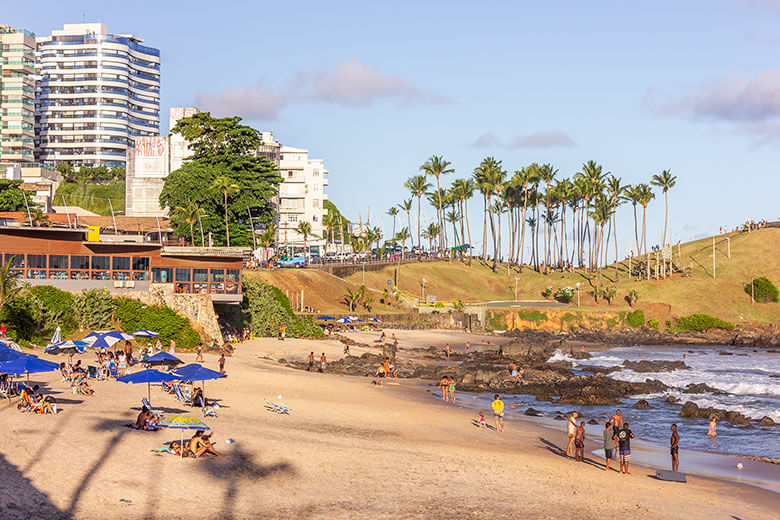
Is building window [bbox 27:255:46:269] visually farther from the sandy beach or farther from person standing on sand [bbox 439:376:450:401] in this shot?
person standing on sand [bbox 439:376:450:401]

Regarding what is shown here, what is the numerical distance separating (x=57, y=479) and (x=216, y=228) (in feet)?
239

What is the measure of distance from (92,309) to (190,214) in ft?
129

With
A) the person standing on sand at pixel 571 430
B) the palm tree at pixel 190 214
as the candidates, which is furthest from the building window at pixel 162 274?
the person standing on sand at pixel 571 430

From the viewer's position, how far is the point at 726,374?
66.0 m

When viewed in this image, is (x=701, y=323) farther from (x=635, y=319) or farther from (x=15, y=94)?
(x=15, y=94)

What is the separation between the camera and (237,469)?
22234mm

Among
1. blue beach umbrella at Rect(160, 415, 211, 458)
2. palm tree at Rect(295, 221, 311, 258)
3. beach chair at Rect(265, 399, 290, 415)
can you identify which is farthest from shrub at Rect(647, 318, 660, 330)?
blue beach umbrella at Rect(160, 415, 211, 458)

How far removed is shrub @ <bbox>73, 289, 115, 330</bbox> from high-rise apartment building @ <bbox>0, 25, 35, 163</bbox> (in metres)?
145

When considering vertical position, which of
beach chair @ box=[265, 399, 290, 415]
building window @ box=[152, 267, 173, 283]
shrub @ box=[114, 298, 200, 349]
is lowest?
beach chair @ box=[265, 399, 290, 415]

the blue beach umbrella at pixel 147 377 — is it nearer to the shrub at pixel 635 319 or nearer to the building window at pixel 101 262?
the building window at pixel 101 262

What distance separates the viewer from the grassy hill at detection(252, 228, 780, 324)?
104 m

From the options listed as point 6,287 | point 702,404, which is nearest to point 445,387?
point 702,404

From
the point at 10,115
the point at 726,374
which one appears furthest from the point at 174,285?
the point at 10,115

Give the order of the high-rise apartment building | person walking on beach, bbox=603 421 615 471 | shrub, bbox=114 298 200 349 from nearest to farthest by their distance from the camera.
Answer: person walking on beach, bbox=603 421 615 471 < shrub, bbox=114 298 200 349 < the high-rise apartment building
